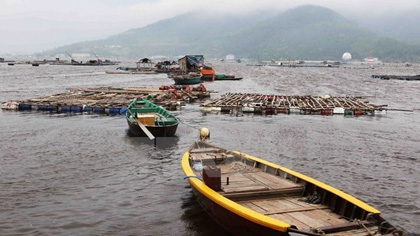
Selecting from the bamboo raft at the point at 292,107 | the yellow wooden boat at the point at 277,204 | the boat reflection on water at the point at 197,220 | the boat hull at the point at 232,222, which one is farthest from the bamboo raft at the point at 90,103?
the boat hull at the point at 232,222

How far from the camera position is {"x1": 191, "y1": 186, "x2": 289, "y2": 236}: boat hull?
436 inches

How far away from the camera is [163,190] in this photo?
18594mm

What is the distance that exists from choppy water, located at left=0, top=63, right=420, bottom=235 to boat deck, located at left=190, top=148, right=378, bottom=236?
1836 mm

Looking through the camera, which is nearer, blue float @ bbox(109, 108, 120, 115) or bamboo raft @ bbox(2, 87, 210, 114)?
blue float @ bbox(109, 108, 120, 115)

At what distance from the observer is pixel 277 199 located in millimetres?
13766

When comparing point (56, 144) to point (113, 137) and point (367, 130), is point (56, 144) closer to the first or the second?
point (113, 137)

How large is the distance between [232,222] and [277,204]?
1.81m

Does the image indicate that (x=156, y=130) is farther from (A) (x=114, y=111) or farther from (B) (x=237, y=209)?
(B) (x=237, y=209)

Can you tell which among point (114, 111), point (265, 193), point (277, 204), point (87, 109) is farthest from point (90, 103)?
point (277, 204)

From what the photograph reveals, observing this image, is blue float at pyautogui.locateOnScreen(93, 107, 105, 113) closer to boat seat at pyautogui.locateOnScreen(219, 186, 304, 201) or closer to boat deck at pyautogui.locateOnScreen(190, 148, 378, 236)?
boat deck at pyautogui.locateOnScreen(190, 148, 378, 236)

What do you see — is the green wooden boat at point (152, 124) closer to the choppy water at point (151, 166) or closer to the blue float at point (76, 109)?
the choppy water at point (151, 166)

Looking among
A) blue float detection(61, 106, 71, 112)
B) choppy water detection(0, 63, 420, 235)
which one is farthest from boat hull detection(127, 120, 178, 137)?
blue float detection(61, 106, 71, 112)

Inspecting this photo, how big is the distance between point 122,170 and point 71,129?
517 inches

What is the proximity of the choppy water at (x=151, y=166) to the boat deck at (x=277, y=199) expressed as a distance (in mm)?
1836
